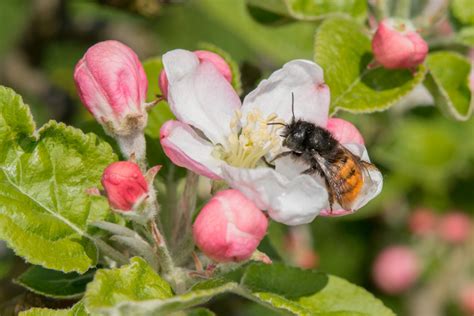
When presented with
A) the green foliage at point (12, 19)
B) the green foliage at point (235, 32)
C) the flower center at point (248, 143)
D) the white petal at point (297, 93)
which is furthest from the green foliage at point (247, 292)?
the green foliage at point (12, 19)

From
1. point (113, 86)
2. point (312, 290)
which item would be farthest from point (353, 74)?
point (113, 86)

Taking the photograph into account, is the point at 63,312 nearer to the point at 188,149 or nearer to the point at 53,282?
the point at 53,282

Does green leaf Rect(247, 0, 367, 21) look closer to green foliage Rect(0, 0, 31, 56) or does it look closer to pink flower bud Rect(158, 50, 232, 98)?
pink flower bud Rect(158, 50, 232, 98)

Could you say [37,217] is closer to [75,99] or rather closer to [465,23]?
[465,23]

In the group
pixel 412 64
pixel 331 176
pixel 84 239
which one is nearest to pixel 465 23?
pixel 412 64

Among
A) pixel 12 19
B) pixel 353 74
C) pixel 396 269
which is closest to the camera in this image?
pixel 353 74

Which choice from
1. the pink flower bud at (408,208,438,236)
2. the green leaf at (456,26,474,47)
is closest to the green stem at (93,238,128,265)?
the green leaf at (456,26,474,47)

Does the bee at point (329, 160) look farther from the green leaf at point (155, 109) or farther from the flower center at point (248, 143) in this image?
the green leaf at point (155, 109)
